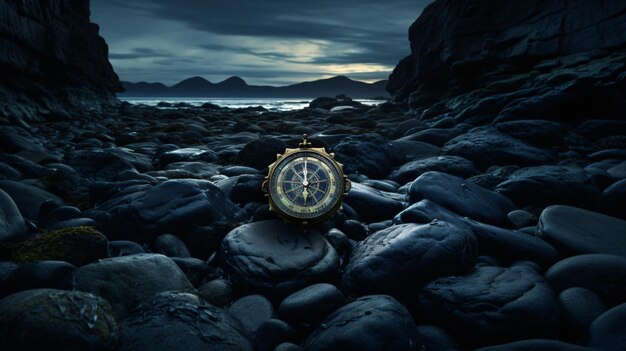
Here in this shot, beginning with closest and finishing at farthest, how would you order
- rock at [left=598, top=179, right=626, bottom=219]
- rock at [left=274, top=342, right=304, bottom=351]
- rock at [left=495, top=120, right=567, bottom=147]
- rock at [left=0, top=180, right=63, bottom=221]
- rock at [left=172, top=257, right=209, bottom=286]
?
rock at [left=274, top=342, right=304, bottom=351] < rock at [left=172, top=257, right=209, bottom=286] < rock at [left=598, top=179, right=626, bottom=219] < rock at [left=0, top=180, right=63, bottom=221] < rock at [left=495, top=120, right=567, bottom=147]

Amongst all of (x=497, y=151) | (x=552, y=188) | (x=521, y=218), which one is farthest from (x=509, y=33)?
(x=521, y=218)

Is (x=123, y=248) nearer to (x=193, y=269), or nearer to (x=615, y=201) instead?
(x=193, y=269)

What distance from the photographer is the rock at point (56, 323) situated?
95.0 inches

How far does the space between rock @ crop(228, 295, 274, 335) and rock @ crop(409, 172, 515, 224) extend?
252 centimetres

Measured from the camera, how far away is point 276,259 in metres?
3.76

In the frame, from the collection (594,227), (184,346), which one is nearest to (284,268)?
(184,346)

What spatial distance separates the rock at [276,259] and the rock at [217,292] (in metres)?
0.09

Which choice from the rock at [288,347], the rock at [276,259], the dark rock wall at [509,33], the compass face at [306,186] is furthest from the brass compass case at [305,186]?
the dark rock wall at [509,33]

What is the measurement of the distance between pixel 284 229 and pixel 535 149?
635 centimetres

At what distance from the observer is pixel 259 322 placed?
3.34m

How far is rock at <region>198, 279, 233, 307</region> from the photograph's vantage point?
11.8 ft

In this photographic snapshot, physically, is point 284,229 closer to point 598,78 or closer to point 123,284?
point 123,284

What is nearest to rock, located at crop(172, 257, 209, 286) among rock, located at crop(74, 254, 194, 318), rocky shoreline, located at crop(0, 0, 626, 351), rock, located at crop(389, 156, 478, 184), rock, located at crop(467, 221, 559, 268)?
rocky shoreline, located at crop(0, 0, 626, 351)

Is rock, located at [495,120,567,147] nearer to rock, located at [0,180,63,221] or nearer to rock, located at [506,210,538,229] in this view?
rock, located at [506,210,538,229]
